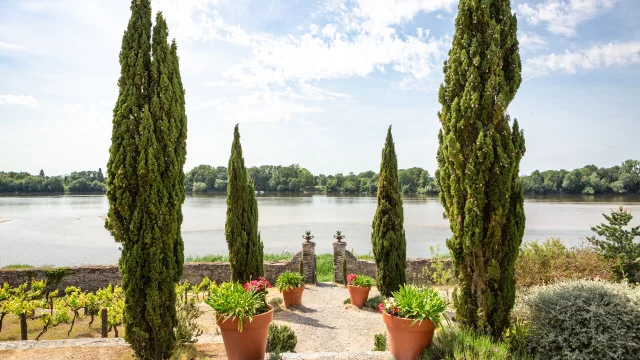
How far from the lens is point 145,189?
4.97 m

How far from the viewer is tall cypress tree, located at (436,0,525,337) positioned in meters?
5.06

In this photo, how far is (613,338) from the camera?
452 centimetres

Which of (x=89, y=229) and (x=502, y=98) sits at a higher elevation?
(x=502, y=98)

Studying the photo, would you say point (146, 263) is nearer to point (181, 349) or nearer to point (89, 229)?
point (181, 349)

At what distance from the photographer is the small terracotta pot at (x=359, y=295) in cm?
1003

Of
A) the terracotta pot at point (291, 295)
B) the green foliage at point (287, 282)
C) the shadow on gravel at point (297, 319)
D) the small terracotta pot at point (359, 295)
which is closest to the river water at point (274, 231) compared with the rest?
the terracotta pot at point (291, 295)

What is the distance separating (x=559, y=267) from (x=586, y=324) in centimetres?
487

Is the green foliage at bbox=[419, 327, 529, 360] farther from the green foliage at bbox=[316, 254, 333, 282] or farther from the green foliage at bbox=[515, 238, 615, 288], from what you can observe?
the green foliage at bbox=[316, 254, 333, 282]

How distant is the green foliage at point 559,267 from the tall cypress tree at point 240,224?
244 inches

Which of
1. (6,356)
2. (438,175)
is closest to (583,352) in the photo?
(438,175)

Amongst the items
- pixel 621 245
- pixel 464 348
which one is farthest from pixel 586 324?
pixel 621 245

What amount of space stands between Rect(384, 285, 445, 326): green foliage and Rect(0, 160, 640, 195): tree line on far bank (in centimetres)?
3938

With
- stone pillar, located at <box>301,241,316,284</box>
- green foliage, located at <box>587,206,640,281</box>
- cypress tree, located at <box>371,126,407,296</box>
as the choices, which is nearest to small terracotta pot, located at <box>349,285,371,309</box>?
cypress tree, located at <box>371,126,407,296</box>

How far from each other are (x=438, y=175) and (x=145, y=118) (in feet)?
13.6
